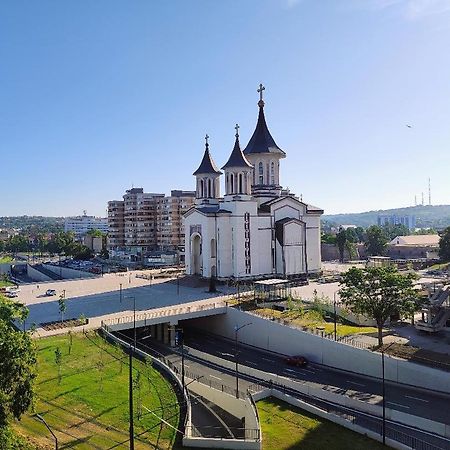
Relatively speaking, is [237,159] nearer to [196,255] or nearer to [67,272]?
[196,255]

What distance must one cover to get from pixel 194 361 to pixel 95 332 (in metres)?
7.56

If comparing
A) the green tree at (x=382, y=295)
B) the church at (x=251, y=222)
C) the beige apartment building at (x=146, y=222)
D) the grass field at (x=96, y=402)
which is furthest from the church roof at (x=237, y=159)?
the beige apartment building at (x=146, y=222)

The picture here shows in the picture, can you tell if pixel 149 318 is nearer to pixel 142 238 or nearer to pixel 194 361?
pixel 194 361

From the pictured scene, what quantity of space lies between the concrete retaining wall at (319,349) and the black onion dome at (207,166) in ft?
71.4

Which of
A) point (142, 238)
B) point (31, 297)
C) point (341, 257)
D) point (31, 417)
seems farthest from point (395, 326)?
point (142, 238)

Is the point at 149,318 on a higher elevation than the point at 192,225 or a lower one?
lower

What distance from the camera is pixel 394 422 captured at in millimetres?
24188

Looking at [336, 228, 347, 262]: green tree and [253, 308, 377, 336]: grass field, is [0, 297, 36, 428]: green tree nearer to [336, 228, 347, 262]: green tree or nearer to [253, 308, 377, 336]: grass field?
[253, 308, 377, 336]: grass field

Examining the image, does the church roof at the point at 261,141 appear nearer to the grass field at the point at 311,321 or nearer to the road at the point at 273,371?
the grass field at the point at 311,321

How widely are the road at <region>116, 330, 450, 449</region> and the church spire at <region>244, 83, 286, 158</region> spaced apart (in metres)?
27.8

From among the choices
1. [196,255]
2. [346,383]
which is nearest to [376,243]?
[196,255]

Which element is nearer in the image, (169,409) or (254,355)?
(169,409)

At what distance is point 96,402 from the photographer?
24297mm

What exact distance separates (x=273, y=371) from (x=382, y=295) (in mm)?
9041
